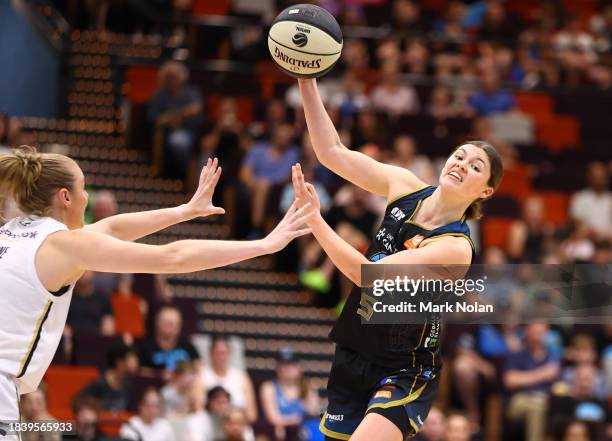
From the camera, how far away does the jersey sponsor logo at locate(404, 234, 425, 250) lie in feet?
19.3

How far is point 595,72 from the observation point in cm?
1756

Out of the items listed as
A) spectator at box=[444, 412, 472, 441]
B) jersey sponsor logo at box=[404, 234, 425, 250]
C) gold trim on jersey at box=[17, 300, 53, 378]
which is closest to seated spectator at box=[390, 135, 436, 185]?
spectator at box=[444, 412, 472, 441]

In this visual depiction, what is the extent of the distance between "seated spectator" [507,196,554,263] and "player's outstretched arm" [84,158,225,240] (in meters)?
8.08

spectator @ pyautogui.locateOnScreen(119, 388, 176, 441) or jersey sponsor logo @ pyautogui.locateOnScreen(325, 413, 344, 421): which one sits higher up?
jersey sponsor logo @ pyautogui.locateOnScreen(325, 413, 344, 421)

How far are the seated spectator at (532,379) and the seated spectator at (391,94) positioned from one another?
4.53 metres

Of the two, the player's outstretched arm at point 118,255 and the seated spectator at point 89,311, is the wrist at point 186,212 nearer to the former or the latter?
the player's outstretched arm at point 118,255

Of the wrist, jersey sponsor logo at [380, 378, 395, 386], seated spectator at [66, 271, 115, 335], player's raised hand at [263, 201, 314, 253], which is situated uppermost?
the wrist

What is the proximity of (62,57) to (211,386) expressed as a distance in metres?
6.76

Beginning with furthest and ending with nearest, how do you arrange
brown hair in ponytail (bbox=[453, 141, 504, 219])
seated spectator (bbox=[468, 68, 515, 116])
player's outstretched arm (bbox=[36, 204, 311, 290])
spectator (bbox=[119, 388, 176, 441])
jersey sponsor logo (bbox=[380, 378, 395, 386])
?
seated spectator (bbox=[468, 68, 515, 116]), spectator (bbox=[119, 388, 176, 441]), brown hair in ponytail (bbox=[453, 141, 504, 219]), jersey sponsor logo (bbox=[380, 378, 395, 386]), player's outstretched arm (bbox=[36, 204, 311, 290])

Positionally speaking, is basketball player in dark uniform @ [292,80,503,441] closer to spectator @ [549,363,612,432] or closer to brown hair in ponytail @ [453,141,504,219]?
brown hair in ponytail @ [453,141,504,219]

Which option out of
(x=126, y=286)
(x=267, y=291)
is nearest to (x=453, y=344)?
(x=267, y=291)

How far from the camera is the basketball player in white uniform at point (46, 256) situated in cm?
491

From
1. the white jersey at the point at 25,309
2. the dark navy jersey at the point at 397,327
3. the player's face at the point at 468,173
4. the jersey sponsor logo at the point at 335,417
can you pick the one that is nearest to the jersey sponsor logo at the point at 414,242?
the dark navy jersey at the point at 397,327

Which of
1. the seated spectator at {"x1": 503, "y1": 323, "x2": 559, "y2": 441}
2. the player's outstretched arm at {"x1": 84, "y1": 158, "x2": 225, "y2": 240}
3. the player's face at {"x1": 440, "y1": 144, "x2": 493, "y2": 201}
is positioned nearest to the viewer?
the player's outstretched arm at {"x1": 84, "y1": 158, "x2": 225, "y2": 240}
